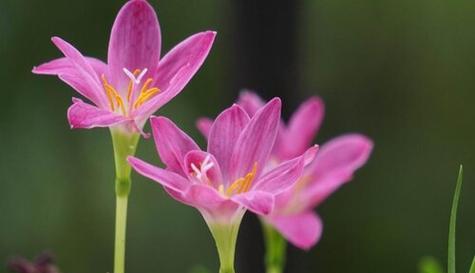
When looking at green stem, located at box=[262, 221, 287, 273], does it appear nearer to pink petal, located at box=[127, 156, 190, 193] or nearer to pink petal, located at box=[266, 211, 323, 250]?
pink petal, located at box=[266, 211, 323, 250]

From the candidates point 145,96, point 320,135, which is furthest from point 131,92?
point 320,135

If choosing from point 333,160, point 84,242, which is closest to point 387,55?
point 84,242

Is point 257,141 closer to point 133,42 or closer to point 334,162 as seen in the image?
point 133,42

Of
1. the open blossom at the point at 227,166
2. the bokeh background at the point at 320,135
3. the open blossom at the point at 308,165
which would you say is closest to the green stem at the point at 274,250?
the open blossom at the point at 308,165

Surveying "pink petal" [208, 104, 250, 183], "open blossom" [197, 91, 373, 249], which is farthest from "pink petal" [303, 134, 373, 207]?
"pink petal" [208, 104, 250, 183]

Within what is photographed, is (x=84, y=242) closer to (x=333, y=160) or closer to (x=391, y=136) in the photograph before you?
(x=391, y=136)
